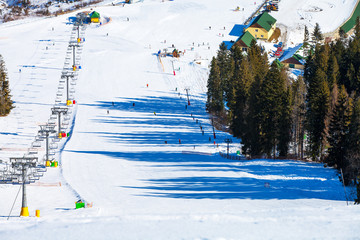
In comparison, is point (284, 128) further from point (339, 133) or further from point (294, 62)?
point (294, 62)

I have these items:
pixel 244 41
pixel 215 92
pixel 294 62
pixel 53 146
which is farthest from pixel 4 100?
pixel 244 41

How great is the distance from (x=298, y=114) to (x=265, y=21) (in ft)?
188

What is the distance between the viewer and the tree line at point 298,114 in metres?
39.1

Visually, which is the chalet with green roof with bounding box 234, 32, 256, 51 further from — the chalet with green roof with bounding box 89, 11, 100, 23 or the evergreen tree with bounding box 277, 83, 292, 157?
the evergreen tree with bounding box 277, 83, 292, 157

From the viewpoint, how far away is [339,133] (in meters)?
39.5

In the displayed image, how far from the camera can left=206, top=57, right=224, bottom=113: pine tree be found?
62.1 meters

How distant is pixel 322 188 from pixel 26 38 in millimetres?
70207

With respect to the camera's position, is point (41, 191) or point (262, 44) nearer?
point (41, 191)

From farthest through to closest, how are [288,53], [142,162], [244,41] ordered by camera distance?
[244,41] → [288,53] → [142,162]

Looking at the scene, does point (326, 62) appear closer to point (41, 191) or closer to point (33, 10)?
point (41, 191)

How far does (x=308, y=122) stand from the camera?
150 feet

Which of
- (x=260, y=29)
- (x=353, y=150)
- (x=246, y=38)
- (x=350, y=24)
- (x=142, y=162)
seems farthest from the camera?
(x=350, y=24)

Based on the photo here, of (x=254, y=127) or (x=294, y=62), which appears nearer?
(x=254, y=127)

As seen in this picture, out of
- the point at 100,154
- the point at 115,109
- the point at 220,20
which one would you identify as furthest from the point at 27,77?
the point at 220,20
